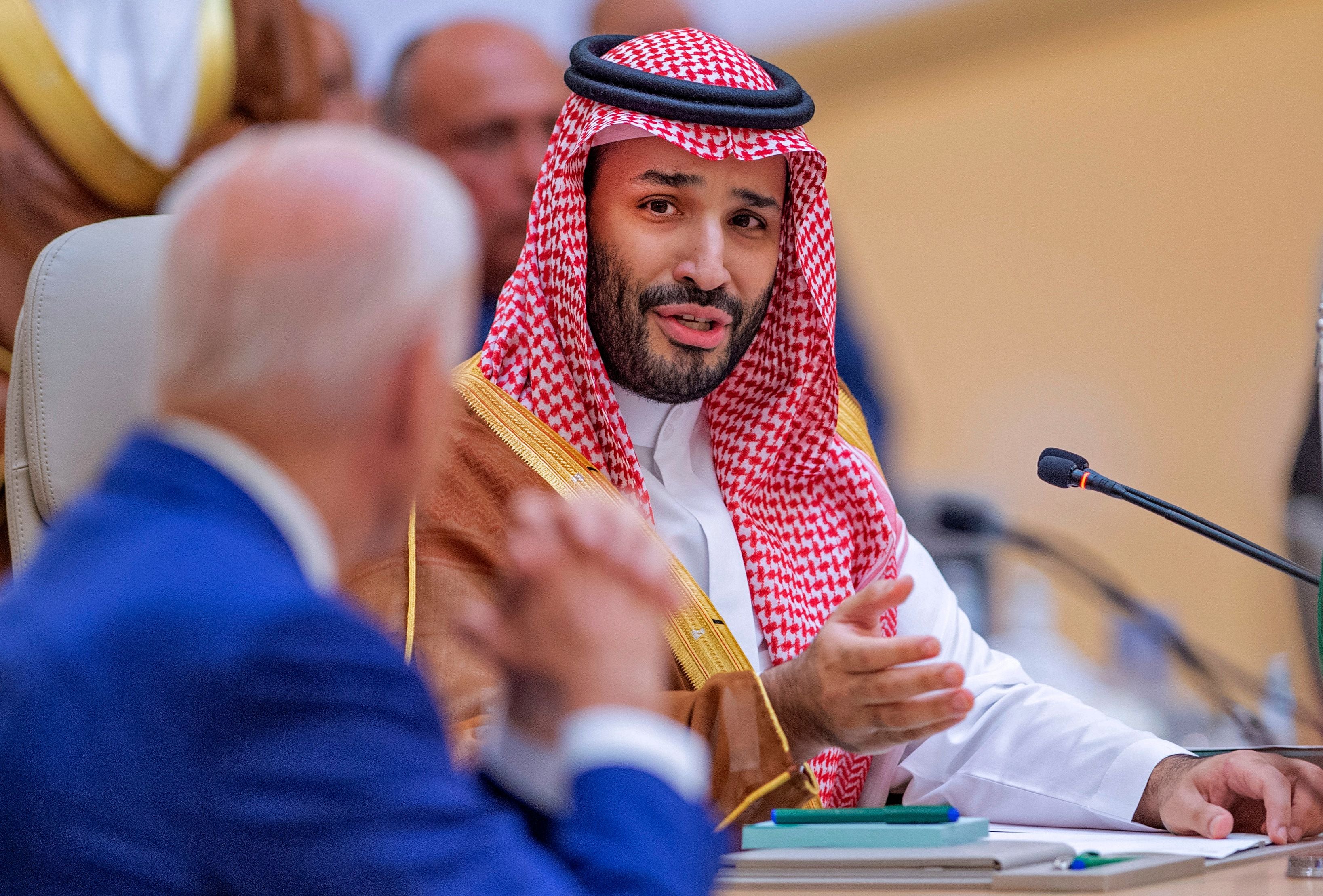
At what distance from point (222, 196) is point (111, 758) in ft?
0.99

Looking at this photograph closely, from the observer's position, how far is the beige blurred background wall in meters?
6.10

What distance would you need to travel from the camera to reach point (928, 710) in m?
1.50

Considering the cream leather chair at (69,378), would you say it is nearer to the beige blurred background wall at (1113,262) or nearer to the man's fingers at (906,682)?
the man's fingers at (906,682)

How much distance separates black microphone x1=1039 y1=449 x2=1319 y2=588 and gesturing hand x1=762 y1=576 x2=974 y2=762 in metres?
0.44

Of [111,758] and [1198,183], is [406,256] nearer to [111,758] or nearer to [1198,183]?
[111,758]

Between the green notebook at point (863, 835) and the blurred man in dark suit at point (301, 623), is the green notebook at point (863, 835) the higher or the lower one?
the lower one

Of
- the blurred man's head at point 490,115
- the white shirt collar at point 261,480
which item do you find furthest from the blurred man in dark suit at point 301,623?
the blurred man's head at point 490,115

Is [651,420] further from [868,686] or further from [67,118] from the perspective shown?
[67,118]

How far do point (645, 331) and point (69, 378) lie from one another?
839 mm

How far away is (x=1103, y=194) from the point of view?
6426 mm

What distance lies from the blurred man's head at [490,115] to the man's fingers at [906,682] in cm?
230

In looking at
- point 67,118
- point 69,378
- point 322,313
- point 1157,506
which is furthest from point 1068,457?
point 67,118

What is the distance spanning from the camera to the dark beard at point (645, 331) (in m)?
2.25

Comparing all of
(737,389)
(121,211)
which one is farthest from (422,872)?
(121,211)
